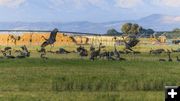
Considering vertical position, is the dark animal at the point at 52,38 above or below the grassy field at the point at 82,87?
above

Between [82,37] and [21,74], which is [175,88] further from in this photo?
[82,37]

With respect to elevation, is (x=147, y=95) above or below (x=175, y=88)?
below

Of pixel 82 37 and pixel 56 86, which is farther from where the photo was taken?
pixel 82 37

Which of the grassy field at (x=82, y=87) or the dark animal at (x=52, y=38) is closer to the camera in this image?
the grassy field at (x=82, y=87)

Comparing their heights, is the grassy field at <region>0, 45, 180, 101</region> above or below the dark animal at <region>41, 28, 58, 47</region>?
below

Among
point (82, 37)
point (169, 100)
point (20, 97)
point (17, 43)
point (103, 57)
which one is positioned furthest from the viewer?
point (82, 37)

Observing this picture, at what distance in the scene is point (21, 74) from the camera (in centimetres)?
4491

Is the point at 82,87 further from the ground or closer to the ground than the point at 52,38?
closer to the ground

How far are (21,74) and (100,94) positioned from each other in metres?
15.4

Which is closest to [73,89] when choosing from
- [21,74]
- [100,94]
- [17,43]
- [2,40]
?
[100,94]

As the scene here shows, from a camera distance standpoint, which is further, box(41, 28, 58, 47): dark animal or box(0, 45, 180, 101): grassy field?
box(41, 28, 58, 47): dark animal

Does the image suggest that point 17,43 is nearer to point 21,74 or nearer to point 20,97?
point 21,74

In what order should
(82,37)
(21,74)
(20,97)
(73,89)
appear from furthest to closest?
(82,37) → (21,74) → (73,89) → (20,97)

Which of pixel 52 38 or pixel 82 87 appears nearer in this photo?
pixel 82 87
